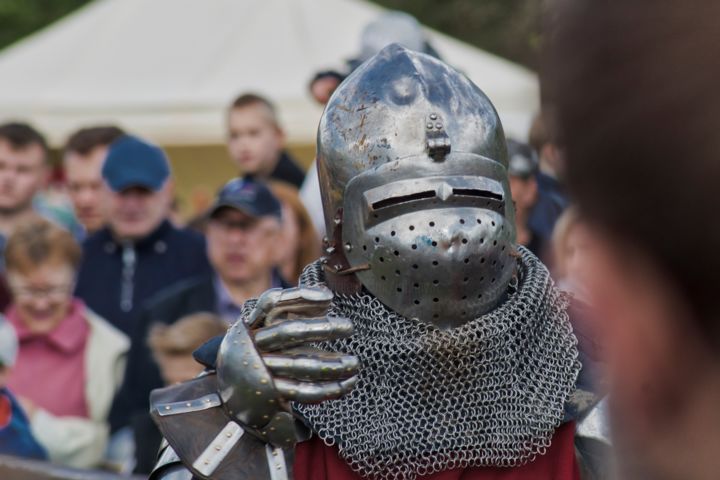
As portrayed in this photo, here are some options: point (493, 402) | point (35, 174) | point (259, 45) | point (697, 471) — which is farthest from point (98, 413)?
point (259, 45)

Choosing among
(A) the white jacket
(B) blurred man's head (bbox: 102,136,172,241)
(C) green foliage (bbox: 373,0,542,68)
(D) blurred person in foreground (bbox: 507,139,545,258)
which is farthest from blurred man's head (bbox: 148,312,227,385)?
(C) green foliage (bbox: 373,0,542,68)

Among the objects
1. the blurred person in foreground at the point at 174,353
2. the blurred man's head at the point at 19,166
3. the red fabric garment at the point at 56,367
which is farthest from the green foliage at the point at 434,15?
the blurred person in foreground at the point at 174,353

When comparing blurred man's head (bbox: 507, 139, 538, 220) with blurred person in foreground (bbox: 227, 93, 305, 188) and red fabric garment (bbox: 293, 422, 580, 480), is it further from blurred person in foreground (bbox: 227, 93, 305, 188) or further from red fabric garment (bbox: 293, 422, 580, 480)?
red fabric garment (bbox: 293, 422, 580, 480)

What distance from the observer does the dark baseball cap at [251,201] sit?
18.1 feet

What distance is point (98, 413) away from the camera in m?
5.36

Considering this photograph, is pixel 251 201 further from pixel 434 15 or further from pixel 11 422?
pixel 434 15

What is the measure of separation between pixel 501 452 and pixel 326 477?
44cm

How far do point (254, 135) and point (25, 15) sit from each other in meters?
14.7

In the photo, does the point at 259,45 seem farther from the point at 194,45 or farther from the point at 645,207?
the point at 645,207

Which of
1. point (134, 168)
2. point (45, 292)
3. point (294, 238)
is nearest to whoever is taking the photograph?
point (45, 292)

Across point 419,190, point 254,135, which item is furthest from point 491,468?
point 254,135

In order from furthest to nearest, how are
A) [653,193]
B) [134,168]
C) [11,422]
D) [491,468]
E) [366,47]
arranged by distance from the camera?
[366,47], [134,168], [11,422], [491,468], [653,193]

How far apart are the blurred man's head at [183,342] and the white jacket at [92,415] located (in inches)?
18.0

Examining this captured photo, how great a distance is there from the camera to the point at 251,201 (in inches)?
219
